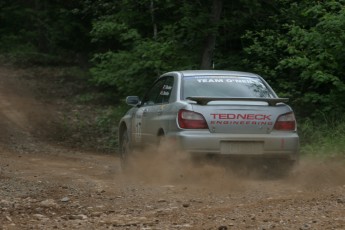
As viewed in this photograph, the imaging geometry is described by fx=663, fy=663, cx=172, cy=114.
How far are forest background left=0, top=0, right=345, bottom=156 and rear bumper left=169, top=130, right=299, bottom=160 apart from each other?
2115mm

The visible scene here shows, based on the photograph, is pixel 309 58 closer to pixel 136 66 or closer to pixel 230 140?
pixel 136 66

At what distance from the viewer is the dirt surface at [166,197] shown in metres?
6.12

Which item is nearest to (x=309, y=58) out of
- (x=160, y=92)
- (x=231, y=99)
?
(x=160, y=92)

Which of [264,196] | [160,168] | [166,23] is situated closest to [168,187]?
[160,168]

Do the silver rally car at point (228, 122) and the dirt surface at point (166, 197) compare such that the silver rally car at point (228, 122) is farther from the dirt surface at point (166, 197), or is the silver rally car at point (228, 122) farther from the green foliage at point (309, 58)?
the green foliage at point (309, 58)

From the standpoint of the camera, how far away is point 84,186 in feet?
28.2

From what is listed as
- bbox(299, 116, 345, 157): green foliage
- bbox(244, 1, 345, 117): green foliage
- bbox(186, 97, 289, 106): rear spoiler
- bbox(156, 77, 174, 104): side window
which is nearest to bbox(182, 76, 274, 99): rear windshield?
bbox(156, 77, 174, 104): side window

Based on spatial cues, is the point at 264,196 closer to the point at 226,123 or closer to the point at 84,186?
the point at 226,123

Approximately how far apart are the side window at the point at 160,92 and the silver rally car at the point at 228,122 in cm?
24

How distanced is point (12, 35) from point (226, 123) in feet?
84.0

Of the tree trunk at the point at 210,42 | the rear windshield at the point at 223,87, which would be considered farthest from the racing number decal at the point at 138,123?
the tree trunk at the point at 210,42

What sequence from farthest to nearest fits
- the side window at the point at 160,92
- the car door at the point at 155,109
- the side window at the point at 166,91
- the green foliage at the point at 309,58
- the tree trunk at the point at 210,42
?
1. the tree trunk at the point at 210,42
2. the green foliage at the point at 309,58
3. the side window at the point at 160,92
4. the side window at the point at 166,91
5. the car door at the point at 155,109

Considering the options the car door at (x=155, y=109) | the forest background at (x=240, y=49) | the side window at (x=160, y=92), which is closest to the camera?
the car door at (x=155, y=109)

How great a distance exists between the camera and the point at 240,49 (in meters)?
17.1
